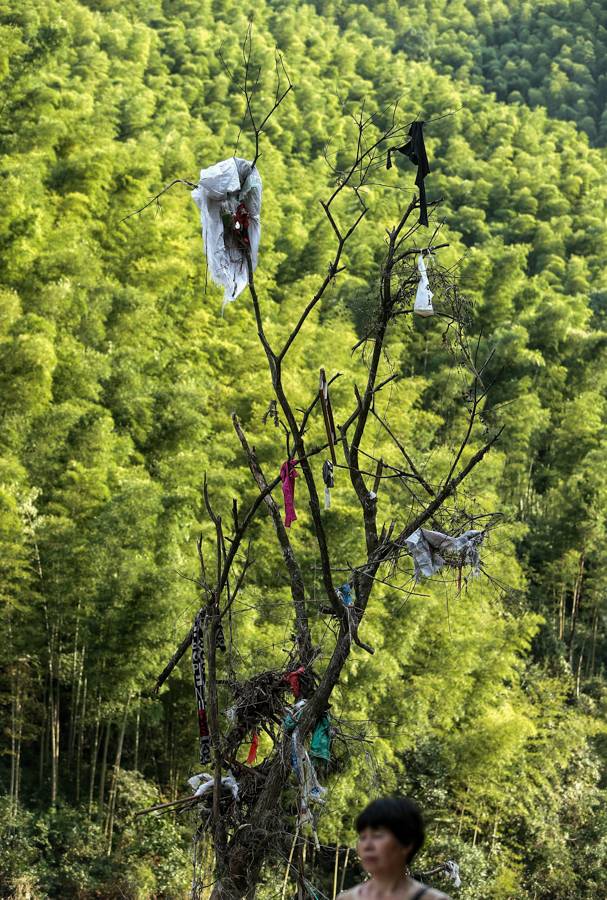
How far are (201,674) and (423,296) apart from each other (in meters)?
1.38

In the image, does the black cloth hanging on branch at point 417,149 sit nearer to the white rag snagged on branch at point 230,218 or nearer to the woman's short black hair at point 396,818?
the white rag snagged on branch at point 230,218

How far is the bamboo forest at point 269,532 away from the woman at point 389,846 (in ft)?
0.11

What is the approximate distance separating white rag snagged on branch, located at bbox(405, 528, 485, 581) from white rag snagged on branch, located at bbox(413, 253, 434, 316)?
663 mm

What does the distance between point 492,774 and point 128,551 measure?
520 centimetres

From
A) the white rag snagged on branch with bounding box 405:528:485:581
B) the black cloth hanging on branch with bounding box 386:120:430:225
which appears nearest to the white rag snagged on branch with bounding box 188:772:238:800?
the white rag snagged on branch with bounding box 405:528:485:581

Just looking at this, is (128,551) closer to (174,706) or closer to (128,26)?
(174,706)

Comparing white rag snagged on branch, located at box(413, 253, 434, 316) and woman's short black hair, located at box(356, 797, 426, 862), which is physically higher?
white rag snagged on branch, located at box(413, 253, 434, 316)

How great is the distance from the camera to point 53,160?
19.4 metres

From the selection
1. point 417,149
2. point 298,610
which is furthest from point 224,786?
point 417,149

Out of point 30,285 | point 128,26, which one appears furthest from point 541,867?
point 128,26

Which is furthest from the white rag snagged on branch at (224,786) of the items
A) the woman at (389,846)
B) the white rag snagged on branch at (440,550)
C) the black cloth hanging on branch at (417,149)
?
the black cloth hanging on branch at (417,149)

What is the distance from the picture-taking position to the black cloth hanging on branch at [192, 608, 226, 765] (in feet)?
11.4

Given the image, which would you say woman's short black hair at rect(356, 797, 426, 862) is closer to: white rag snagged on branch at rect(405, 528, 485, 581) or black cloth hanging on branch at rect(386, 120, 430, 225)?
white rag snagged on branch at rect(405, 528, 485, 581)

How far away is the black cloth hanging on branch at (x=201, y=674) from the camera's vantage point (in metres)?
3.48
